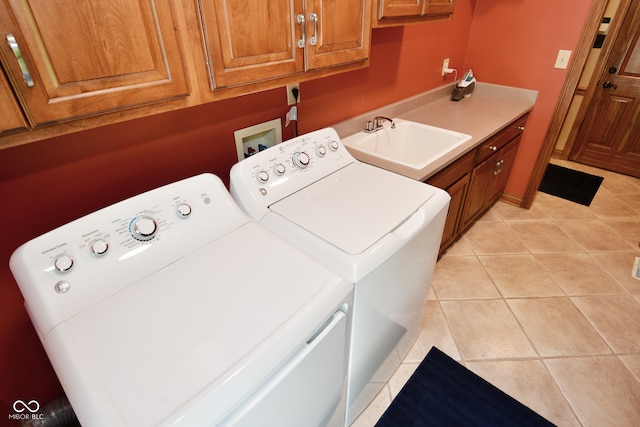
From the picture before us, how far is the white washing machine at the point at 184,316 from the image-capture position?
68 cm

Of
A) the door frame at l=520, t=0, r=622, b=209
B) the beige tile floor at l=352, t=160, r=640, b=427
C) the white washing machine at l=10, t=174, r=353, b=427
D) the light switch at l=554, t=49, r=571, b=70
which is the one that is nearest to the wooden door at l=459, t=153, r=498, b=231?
the beige tile floor at l=352, t=160, r=640, b=427

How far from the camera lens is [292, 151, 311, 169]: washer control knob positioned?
4.46 ft

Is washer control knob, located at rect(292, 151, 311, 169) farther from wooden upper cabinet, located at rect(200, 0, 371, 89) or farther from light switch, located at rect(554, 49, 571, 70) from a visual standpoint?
light switch, located at rect(554, 49, 571, 70)

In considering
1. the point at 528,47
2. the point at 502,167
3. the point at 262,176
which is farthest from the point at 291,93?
the point at 528,47

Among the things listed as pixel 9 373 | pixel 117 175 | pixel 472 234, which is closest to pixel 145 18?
pixel 117 175

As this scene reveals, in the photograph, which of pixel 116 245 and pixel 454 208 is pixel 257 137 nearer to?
pixel 116 245

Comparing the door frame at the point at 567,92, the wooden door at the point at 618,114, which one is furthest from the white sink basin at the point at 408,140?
the wooden door at the point at 618,114

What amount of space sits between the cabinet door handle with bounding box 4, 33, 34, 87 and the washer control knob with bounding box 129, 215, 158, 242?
1.48 feet

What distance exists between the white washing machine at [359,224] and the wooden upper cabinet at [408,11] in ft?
1.71

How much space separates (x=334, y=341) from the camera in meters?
0.93

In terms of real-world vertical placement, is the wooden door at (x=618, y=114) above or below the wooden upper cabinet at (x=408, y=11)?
below

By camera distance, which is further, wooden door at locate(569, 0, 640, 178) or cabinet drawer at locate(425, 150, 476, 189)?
wooden door at locate(569, 0, 640, 178)

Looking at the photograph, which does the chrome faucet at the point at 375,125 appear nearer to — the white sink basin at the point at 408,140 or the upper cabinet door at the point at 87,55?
the white sink basin at the point at 408,140

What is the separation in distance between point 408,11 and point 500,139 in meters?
1.19
